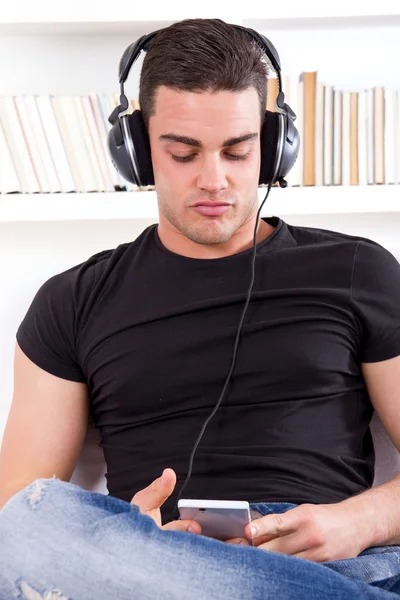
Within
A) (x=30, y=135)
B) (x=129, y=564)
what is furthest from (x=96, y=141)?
(x=129, y=564)

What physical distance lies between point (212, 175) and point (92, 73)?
0.86 meters

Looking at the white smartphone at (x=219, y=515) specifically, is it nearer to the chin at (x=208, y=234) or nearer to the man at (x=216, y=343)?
the man at (x=216, y=343)

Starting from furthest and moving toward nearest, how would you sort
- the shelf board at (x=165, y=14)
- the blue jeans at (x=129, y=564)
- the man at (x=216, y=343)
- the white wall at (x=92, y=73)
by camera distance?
the white wall at (x=92, y=73)
the shelf board at (x=165, y=14)
the man at (x=216, y=343)
the blue jeans at (x=129, y=564)

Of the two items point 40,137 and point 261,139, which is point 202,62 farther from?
point 40,137

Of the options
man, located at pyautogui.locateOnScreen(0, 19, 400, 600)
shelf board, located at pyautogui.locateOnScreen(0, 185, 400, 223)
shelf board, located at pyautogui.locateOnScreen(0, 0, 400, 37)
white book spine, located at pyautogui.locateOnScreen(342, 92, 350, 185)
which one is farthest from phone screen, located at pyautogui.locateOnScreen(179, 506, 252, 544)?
shelf board, located at pyautogui.locateOnScreen(0, 0, 400, 37)

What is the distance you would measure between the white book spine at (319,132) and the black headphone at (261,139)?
0.49m

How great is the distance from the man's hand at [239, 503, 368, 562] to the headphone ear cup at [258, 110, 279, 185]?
573mm

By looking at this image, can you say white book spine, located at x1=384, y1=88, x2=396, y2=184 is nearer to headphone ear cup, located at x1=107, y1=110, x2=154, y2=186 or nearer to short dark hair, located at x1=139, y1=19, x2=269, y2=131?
short dark hair, located at x1=139, y1=19, x2=269, y2=131

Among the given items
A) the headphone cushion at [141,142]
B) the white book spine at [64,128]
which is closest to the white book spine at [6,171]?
the white book spine at [64,128]

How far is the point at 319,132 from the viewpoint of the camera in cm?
187

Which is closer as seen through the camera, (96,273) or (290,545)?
(290,545)

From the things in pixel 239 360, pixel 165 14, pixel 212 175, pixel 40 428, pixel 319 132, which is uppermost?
pixel 165 14

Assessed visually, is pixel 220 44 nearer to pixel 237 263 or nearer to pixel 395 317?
pixel 237 263

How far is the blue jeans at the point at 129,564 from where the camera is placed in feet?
2.95
